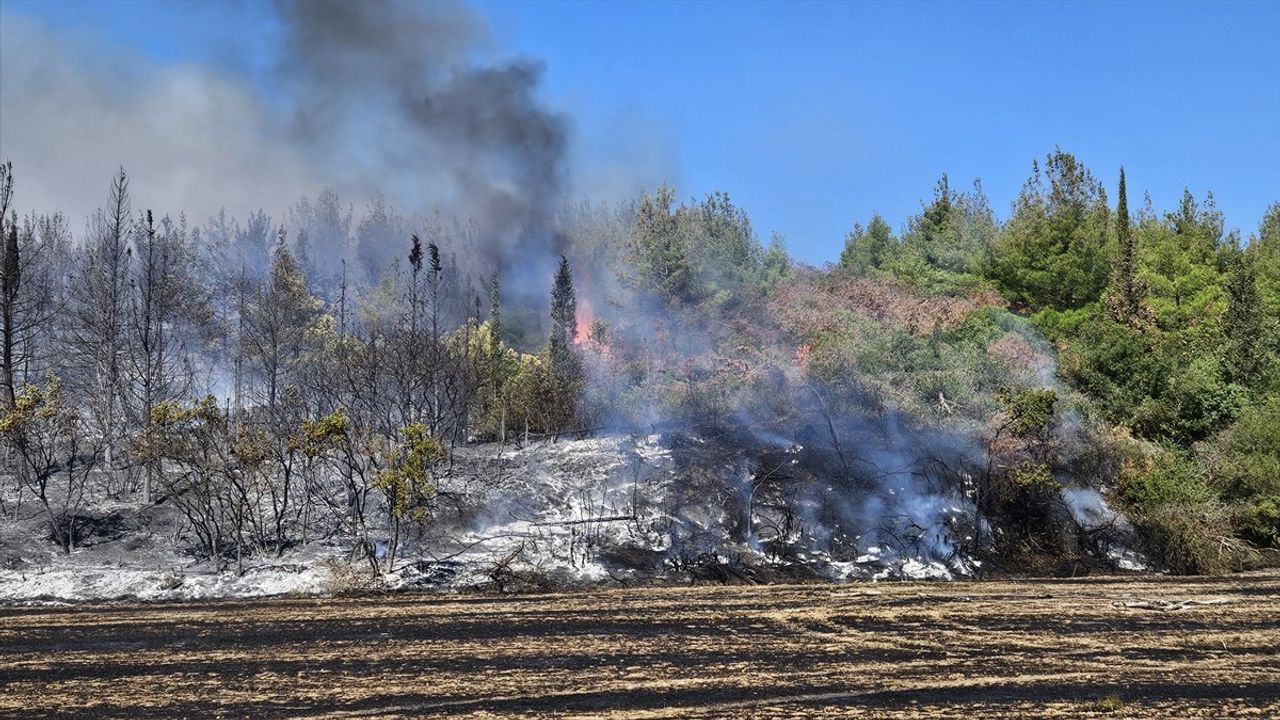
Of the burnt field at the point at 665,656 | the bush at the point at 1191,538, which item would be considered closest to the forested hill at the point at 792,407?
the bush at the point at 1191,538

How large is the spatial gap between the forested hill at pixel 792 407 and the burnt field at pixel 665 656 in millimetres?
4547

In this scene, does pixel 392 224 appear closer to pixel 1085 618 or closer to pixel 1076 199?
pixel 1076 199

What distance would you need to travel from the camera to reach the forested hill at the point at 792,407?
23.2 meters

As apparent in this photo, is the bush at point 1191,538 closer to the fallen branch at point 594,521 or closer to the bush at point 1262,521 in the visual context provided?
the bush at point 1262,521

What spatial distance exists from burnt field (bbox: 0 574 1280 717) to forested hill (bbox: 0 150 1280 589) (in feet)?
14.9

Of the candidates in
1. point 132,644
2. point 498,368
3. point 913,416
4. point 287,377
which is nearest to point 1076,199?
point 913,416

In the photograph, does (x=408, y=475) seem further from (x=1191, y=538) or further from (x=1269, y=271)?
(x=1269, y=271)

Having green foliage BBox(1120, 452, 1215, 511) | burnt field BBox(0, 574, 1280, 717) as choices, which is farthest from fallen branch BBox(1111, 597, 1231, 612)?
green foliage BBox(1120, 452, 1215, 511)

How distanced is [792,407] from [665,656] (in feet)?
58.3

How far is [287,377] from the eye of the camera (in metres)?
45.1

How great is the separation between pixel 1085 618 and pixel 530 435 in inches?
801

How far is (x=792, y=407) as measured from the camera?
30.2 meters

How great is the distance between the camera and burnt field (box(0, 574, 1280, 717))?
10.9 metres

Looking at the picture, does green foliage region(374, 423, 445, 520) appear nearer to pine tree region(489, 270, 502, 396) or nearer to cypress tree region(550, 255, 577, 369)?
pine tree region(489, 270, 502, 396)
